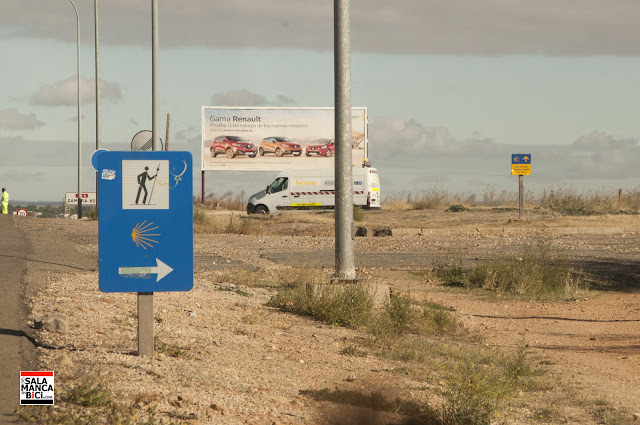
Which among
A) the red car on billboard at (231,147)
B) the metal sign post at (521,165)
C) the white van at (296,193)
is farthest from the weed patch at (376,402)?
the red car on billboard at (231,147)

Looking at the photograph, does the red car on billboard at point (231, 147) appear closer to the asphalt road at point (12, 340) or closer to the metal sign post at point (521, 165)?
the metal sign post at point (521, 165)

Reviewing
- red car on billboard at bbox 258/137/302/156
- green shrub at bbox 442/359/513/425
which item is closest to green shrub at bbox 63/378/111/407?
green shrub at bbox 442/359/513/425

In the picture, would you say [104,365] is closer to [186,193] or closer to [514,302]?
[186,193]

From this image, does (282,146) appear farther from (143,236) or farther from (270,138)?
(143,236)

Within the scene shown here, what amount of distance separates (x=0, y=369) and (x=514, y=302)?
9.14 m

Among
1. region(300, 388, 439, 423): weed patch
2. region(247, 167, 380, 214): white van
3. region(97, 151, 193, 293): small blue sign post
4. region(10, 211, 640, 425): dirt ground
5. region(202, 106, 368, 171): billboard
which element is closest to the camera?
region(10, 211, 640, 425): dirt ground

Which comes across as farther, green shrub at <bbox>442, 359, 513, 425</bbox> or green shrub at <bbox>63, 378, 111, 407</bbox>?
green shrub at <bbox>442, 359, 513, 425</bbox>

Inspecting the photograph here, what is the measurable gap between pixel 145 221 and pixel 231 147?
4290cm

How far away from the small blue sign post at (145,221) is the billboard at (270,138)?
42.1 meters

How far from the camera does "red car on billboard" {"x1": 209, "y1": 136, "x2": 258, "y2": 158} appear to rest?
Result: 48406 millimetres

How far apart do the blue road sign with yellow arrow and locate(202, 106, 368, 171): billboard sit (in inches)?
757

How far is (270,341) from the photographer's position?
26.3ft

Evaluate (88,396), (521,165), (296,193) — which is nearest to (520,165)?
(521,165)

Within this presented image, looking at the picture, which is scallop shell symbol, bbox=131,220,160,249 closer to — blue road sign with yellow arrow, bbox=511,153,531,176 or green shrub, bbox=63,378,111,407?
green shrub, bbox=63,378,111,407
